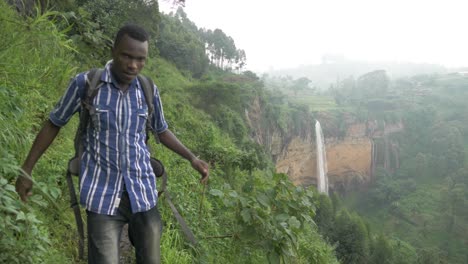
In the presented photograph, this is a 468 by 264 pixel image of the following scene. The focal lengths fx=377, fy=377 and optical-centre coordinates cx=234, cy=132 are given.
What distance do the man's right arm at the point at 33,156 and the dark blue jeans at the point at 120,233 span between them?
0.28 meters

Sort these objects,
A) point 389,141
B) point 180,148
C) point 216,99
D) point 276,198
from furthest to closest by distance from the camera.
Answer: point 389,141, point 216,99, point 276,198, point 180,148

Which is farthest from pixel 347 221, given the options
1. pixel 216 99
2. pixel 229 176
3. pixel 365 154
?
pixel 365 154

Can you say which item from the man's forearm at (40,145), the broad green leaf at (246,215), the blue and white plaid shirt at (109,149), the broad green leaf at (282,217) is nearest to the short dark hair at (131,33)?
the blue and white plaid shirt at (109,149)

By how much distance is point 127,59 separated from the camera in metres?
1.70

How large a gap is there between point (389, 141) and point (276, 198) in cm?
5463

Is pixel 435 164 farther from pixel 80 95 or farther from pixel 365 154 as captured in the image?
pixel 80 95

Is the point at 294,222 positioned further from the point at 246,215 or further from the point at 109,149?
the point at 109,149

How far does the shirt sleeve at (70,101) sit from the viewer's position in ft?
5.45

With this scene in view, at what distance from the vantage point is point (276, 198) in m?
2.77

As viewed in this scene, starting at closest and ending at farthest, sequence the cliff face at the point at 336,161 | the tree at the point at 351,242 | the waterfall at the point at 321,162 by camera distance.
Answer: the tree at the point at 351,242, the cliff face at the point at 336,161, the waterfall at the point at 321,162

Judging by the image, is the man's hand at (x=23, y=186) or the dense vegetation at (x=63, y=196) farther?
the dense vegetation at (x=63, y=196)

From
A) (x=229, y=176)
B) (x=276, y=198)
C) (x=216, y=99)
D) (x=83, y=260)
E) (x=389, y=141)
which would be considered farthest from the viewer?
(x=389, y=141)

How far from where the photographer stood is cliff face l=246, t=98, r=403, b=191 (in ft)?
116

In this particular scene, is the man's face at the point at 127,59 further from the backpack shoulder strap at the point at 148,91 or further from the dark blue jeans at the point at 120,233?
the dark blue jeans at the point at 120,233
